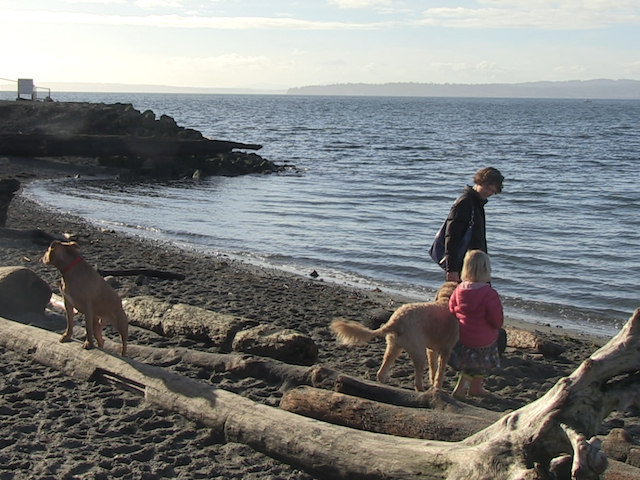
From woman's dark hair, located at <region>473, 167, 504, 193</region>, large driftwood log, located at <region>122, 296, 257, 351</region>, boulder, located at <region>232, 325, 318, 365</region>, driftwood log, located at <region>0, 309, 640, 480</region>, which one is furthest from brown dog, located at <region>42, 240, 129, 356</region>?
woman's dark hair, located at <region>473, 167, 504, 193</region>

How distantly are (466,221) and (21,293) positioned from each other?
15.4ft

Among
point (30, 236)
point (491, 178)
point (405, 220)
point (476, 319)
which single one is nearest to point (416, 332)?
point (476, 319)

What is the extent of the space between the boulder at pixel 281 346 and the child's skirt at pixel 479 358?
4.62 feet

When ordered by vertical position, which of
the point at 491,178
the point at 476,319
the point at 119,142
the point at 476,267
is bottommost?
the point at 476,319

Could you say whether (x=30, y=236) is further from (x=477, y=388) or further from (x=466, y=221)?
(x=477, y=388)

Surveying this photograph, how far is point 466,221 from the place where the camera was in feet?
20.3

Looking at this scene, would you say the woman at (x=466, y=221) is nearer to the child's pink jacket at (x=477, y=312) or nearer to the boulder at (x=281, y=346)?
the child's pink jacket at (x=477, y=312)

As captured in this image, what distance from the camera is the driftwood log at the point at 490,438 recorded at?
336 centimetres

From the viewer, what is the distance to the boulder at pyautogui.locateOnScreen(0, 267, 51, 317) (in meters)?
7.27

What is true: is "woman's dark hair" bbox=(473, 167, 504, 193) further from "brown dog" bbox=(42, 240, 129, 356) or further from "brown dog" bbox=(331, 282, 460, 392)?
"brown dog" bbox=(42, 240, 129, 356)

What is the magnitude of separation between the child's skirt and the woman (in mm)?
715

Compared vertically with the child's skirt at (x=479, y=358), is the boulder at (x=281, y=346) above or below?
below

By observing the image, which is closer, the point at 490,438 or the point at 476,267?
the point at 490,438

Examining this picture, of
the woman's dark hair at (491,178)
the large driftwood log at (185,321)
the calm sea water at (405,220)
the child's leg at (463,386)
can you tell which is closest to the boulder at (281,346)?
the large driftwood log at (185,321)
